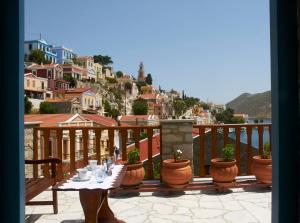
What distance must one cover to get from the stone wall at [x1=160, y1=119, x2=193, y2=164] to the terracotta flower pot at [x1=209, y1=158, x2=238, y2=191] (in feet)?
1.68

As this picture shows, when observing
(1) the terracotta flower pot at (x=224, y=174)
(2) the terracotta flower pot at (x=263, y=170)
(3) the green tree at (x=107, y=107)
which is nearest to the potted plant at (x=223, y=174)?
(1) the terracotta flower pot at (x=224, y=174)

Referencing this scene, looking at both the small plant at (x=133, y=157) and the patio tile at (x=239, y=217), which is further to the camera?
the small plant at (x=133, y=157)

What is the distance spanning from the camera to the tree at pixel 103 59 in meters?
102

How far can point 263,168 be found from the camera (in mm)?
5027

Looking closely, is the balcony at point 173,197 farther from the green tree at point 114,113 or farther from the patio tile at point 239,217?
the green tree at point 114,113

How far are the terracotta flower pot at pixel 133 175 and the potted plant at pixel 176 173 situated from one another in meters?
0.37

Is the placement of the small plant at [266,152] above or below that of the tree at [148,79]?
below

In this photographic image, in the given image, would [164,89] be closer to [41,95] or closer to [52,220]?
[41,95]

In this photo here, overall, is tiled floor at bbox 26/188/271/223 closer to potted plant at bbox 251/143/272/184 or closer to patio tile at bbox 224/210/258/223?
patio tile at bbox 224/210/258/223

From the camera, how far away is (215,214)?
4.07 metres

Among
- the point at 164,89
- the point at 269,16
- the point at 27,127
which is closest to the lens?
the point at 269,16
